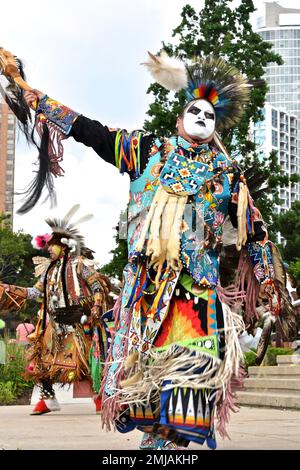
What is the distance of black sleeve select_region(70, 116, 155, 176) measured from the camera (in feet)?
18.3

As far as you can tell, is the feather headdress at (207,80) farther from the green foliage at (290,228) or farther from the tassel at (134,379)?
the green foliage at (290,228)

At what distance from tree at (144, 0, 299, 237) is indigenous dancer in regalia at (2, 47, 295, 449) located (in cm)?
1391

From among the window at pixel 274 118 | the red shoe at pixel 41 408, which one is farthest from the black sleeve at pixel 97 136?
the window at pixel 274 118

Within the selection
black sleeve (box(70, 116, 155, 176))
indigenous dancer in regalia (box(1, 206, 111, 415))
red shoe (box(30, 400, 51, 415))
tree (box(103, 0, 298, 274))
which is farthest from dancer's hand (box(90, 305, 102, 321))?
tree (box(103, 0, 298, 274))

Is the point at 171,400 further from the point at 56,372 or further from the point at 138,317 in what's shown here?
the point at 56,372

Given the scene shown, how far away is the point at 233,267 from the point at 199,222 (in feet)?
2.90

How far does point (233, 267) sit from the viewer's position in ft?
20.1

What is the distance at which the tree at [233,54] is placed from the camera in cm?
2041

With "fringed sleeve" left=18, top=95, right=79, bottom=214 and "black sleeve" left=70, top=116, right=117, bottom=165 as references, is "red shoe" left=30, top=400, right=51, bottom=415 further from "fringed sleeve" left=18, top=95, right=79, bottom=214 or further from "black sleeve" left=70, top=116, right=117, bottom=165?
"black sleeve" left=70, top=116, right=117, bottom=165

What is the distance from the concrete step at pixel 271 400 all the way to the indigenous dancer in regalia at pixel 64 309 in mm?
2050

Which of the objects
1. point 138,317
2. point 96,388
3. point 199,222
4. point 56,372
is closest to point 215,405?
point 138,317

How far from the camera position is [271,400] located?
1110 cm

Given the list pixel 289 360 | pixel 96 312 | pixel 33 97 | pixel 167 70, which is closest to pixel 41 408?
pixel 96 312

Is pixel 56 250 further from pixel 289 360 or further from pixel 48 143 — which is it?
pixel 48 143
